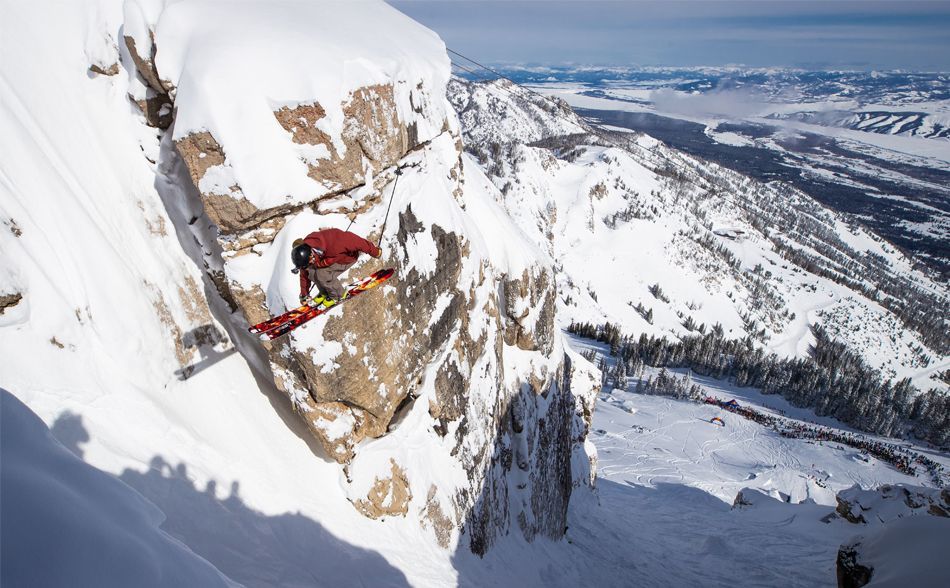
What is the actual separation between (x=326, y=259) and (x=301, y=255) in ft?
2.13

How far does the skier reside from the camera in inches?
297

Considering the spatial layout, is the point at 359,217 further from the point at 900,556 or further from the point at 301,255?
the point at 900,556

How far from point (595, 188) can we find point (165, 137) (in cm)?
11718

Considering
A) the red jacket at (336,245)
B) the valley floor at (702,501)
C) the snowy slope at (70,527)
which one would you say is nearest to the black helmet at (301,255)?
the red jacket at (336,245)

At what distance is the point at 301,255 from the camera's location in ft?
24.0

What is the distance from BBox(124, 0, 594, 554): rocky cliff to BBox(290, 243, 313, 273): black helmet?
1326 mm

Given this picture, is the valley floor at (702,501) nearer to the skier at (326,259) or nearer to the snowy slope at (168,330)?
the snowy slope at (168,330)

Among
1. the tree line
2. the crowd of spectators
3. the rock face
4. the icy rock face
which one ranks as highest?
the rock face

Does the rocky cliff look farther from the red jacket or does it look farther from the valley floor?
the valley floor

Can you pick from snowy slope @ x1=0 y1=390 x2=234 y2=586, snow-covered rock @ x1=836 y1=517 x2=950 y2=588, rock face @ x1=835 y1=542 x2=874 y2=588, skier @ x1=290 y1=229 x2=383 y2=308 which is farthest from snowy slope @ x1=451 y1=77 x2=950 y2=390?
snowy slope @ x1=0 y1=390 x2=234 y2=586

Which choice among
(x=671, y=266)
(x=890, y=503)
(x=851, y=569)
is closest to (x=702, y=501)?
(x=890, y=503)

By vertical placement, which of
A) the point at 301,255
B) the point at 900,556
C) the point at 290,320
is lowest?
the point at 900,556

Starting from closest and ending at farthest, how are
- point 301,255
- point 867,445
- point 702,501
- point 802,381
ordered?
point 301,255, point 702,501, point 867,445, point 802,381

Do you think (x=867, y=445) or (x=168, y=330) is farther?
(x=867, y=445)
